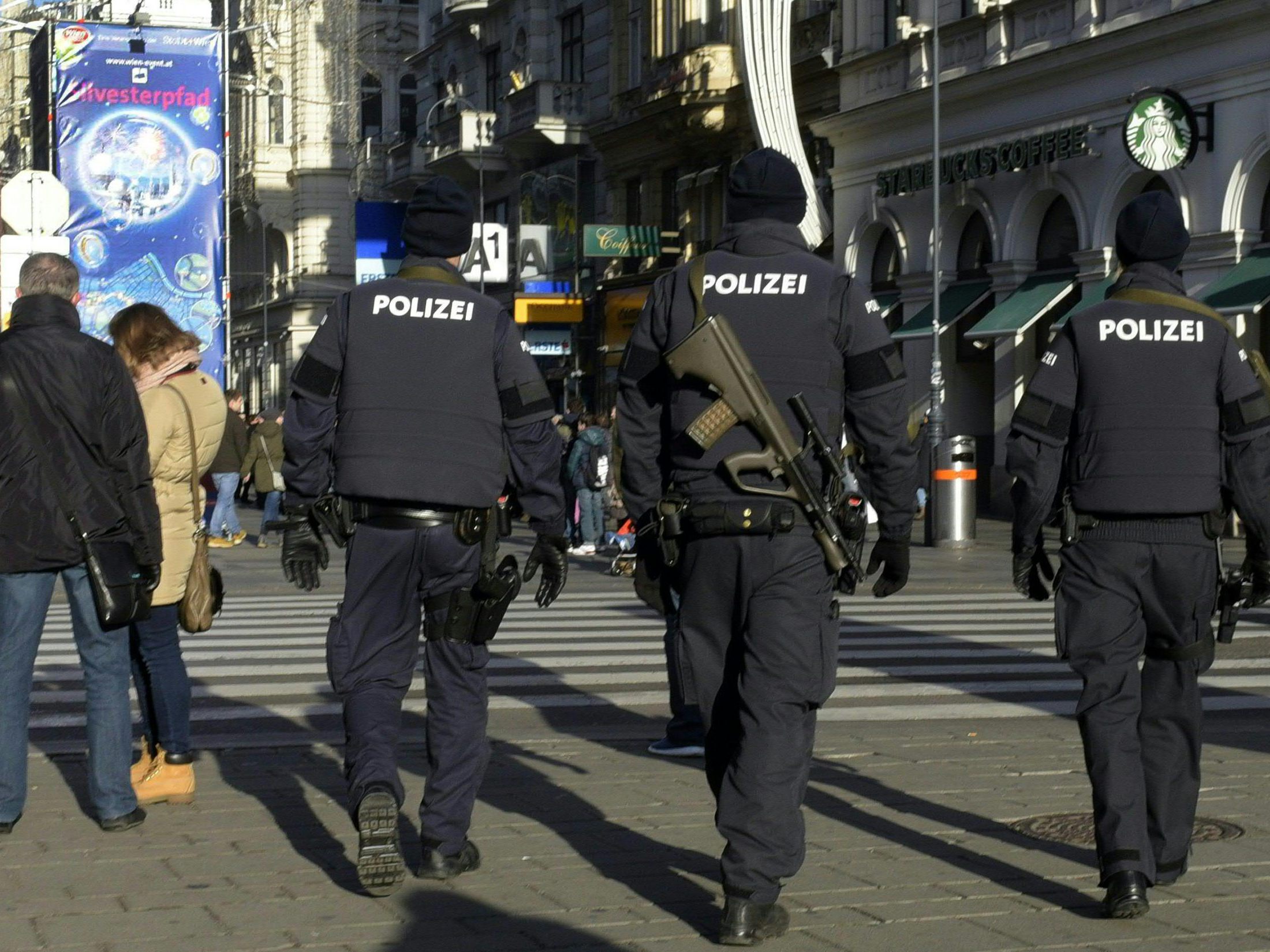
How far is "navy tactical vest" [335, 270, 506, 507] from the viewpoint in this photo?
5918 mm

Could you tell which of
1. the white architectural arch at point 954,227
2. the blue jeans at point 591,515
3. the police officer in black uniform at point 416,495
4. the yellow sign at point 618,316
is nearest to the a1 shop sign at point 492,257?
the yellow sign at point 618,316

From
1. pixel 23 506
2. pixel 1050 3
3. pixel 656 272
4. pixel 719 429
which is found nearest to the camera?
pixel 719 429

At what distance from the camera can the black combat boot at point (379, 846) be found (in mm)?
5574

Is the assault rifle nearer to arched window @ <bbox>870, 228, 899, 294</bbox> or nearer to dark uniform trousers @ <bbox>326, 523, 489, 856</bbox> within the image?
dark uniform trousers @ <bbox>326, 523, 489, 856</bbox>

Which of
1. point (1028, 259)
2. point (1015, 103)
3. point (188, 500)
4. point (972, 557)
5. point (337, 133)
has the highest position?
point (337, 133)

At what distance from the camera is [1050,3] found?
2836cm

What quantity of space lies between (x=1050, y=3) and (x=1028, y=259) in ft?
11.6

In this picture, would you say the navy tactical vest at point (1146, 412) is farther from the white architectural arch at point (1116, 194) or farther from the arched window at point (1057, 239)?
the arched window at point (1057, 239)

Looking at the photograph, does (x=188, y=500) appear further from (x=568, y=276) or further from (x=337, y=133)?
(x=337, y=133)

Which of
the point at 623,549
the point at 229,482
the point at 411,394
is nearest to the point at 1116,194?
the point at 623,549

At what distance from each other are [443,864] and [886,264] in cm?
2909

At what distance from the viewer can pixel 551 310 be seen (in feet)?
145

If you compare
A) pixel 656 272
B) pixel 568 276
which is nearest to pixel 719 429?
pixel 656 272

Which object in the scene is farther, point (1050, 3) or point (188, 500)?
point (1050, 3)
